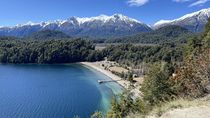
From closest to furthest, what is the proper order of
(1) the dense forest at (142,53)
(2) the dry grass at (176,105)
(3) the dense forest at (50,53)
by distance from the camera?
(2) the dry grass at (176,105) < (1) the dense forest at (142,53) < (3) the dense forest at (50,53)

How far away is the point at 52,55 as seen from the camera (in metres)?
125

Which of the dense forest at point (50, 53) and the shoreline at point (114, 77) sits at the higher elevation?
the dense forest at point (50, 53)

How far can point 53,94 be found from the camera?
204 feet

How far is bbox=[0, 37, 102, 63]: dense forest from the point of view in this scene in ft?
408

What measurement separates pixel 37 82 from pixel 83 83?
41.3ft

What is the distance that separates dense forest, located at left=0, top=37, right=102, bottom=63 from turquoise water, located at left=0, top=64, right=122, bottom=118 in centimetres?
3144

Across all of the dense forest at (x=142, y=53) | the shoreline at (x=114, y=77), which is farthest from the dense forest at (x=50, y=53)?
the shoreline at (x=114, y=77)

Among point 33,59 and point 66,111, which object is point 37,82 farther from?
point 33,59

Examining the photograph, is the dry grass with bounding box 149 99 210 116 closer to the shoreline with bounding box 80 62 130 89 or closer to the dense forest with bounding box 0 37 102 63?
the shoreline with bounding box 80 62 130 89

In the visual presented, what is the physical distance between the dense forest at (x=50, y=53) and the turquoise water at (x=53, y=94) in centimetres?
3144

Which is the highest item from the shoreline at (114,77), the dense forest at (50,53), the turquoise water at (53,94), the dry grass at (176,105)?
the dry grass at (176,105)

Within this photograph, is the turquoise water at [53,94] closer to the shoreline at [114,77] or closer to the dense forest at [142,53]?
the shoreline at [114,77]

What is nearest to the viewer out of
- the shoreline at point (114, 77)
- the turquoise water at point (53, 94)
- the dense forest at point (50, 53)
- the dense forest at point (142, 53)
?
the turquoise water at point (53, 94)

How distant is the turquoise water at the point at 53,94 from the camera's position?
48000 mm
